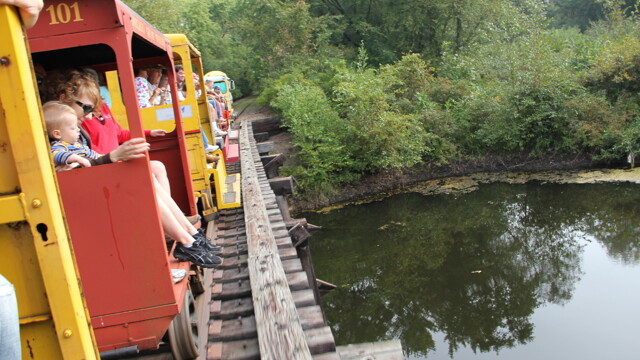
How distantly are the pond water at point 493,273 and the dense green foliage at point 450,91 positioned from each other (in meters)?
2.38

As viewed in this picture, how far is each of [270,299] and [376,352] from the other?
849 mm

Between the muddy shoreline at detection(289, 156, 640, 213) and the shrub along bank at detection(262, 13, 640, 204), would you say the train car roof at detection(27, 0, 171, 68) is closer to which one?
the muddy shoreline at detection(289, 156, 640, 213)

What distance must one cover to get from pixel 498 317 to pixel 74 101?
24.0 feet

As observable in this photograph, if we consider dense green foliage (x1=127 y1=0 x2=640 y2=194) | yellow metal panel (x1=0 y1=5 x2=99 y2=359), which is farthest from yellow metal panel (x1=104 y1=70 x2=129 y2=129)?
dense green foliage (x1=127 y1=0 x2=640 y2=194)

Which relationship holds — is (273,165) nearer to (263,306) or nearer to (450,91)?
(263,306)

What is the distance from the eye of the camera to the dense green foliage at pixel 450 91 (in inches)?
607

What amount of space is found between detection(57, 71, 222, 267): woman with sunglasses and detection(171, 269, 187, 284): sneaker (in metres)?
0.21

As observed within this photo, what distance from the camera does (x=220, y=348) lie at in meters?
3.54

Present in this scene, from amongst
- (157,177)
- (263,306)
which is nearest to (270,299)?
(263,306)

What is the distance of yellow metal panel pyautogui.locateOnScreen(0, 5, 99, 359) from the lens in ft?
5.37

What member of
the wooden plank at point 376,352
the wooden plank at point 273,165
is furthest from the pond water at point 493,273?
the wooden plank at point 376,352

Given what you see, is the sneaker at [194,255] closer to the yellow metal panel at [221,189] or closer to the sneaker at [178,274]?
the sneaker at [178,274]

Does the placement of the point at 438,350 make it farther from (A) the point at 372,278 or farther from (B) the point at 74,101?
(B) the point at 74,101

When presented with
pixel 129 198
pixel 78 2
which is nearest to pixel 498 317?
pixel 129 198
